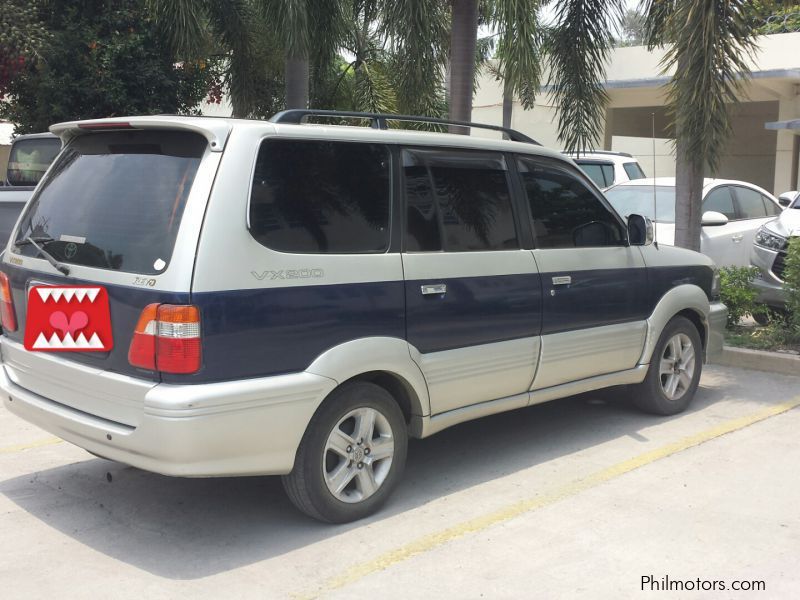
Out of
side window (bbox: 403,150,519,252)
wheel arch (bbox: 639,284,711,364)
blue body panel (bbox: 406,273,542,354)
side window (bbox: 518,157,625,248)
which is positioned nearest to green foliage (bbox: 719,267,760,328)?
wheel arch (bbox: 639,284,711,364)

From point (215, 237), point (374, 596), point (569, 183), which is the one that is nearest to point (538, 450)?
point (569, 183)

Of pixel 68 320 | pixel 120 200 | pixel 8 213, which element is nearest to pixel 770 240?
pixel 120 200

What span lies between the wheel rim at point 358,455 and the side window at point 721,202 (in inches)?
313

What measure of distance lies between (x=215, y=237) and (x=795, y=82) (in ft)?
73.8

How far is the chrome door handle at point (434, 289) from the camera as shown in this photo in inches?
182

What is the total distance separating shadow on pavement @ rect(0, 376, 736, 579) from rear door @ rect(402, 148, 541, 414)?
0.54m

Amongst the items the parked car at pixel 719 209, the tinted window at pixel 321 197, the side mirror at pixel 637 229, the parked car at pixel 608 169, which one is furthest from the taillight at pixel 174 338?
the parked car at pixel 608 169

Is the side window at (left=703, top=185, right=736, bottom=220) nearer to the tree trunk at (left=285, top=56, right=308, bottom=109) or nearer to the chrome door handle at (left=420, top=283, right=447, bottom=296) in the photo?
the tree trunk at (left=285, top=56, right=308, bottom=109)

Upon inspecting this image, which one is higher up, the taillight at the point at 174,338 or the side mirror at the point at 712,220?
the side mirror at the point at 712,220

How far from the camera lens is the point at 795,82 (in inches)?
898

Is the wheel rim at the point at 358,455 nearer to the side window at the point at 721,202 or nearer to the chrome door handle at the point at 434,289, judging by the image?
the chrome door handle at the point at 434,289

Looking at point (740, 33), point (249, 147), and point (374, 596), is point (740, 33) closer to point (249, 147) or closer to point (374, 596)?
point (249, 147)

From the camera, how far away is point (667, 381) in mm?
6402

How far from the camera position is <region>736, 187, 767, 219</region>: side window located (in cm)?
1148
